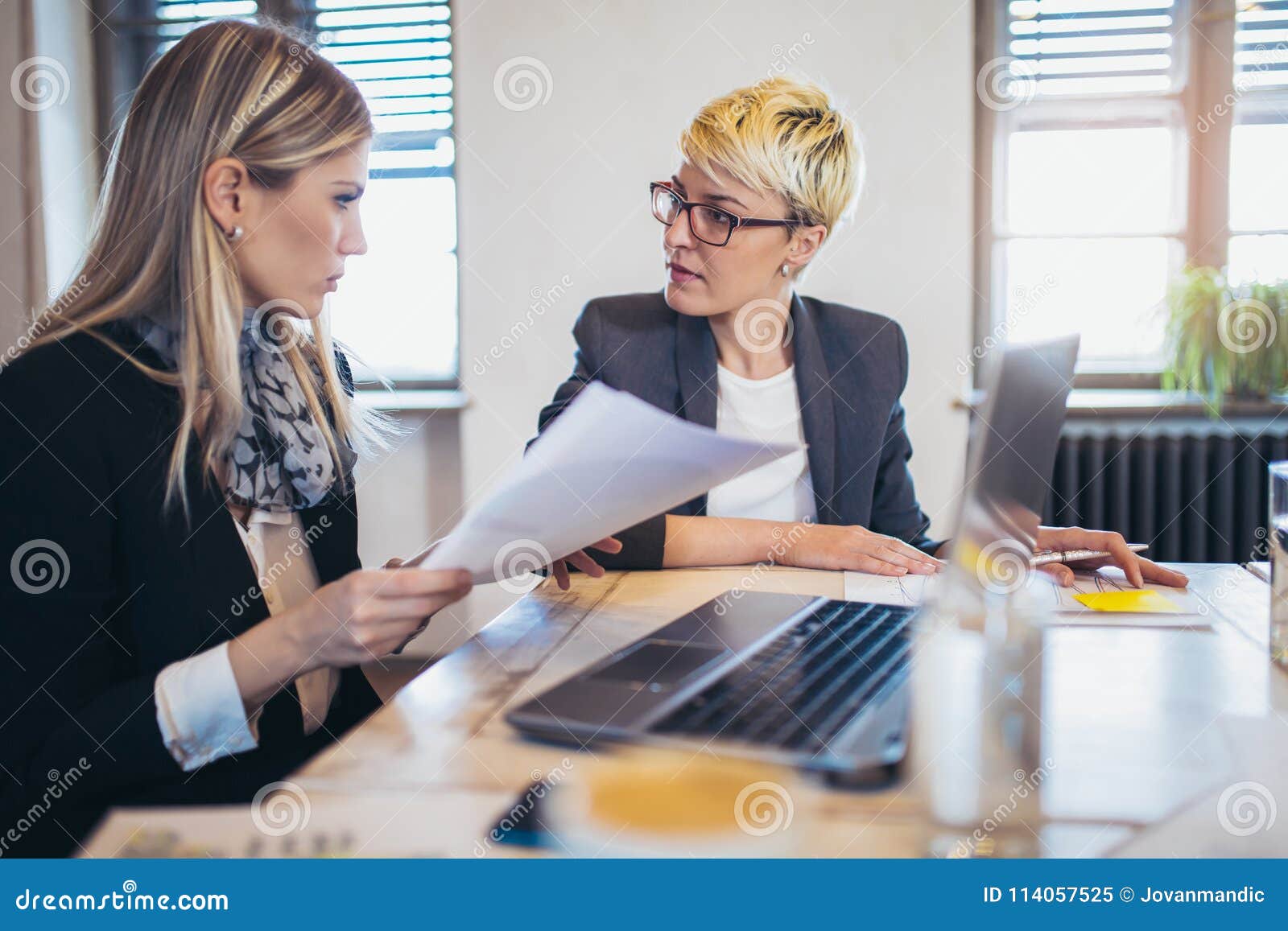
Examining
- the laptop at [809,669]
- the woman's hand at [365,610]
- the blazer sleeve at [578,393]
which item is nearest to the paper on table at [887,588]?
the laptop at [809,669]

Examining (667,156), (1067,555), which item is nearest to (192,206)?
(1067,555)

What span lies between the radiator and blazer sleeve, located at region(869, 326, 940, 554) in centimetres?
113

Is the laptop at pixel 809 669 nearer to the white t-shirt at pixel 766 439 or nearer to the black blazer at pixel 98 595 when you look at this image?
the black blazer at pixel 98 595

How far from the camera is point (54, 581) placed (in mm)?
858

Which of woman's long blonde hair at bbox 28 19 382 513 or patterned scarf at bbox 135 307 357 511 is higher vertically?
woman's long blonde hair at bbox 28 19 382 513

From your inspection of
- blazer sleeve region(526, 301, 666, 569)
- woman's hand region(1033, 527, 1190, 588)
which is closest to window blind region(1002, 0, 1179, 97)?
blazer sleeve region(526, 301, 666, 569)

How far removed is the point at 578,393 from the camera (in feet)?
5.19

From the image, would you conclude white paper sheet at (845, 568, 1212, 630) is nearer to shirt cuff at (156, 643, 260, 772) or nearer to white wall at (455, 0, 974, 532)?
shirt cuff at (156, 643, 260, 772)

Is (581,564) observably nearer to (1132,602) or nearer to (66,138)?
(1132,602)

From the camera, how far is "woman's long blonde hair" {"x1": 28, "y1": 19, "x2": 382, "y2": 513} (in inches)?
38.7

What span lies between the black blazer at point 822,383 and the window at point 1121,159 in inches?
50.9

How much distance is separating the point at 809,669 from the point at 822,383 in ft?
2.92
